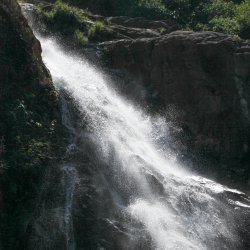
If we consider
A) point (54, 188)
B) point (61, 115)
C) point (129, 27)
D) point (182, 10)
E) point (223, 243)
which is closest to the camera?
point (54, 188)

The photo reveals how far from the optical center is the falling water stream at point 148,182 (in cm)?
1298

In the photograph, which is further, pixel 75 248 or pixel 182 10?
pixel 182 10

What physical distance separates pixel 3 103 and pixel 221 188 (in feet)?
21.9

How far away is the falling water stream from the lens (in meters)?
13.0

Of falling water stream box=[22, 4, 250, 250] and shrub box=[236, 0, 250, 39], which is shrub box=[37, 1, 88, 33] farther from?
shrub box=[236, 0, 250, 39]

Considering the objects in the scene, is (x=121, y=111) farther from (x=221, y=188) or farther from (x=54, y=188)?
(x=54, y=188)

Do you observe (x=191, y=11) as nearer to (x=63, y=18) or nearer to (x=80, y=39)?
(x=63, y=18)

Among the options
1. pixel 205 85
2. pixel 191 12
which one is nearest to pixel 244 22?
pixel 191 12

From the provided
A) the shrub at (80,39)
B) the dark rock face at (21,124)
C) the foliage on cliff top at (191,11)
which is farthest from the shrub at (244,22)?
the dark rock face at (21,124)

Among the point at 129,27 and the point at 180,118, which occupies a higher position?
the point at 129,27

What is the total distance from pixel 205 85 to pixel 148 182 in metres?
5.68

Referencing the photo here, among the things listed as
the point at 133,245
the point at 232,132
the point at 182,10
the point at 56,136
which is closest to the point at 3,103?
the point at 56,136

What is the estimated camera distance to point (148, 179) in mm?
14211

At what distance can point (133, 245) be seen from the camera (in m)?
12.2
